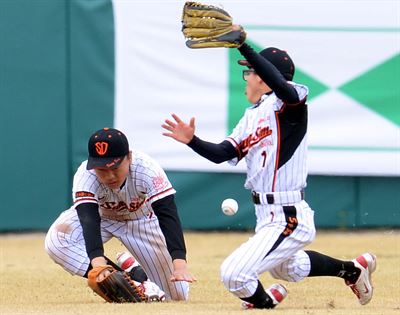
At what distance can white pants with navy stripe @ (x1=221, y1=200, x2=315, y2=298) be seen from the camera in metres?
5.88

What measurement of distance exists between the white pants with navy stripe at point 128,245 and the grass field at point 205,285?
0.67 ft

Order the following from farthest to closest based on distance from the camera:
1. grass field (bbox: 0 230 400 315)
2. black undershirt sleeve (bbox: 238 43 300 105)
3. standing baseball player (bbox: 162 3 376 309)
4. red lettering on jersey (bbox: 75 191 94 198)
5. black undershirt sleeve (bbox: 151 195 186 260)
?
1. red lettering on jersey (bbox: 75 191 94 198)
2. black undershirt sleeve (bbox: 151 195 186 260)
3. grass field (bbox: 0 230 400 315)
4. standing baseball player (bbox: 162 3 376 309)
5. black undershirt sleeve (bbox: 238 43 300 105)

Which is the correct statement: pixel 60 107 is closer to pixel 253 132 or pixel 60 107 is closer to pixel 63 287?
pixel 63 287

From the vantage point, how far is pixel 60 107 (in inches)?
428

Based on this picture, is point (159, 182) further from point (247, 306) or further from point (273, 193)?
point (247, 306)

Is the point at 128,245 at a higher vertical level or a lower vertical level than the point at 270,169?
lower

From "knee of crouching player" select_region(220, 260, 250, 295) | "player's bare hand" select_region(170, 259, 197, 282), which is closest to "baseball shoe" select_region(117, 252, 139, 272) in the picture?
"player's bare hand" select_region(170, 259, 197, 282)

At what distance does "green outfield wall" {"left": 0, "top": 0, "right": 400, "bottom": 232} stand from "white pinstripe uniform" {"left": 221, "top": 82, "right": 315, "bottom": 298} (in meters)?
4.69

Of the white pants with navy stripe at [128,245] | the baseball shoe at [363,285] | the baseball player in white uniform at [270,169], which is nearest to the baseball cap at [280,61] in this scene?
the baseball player in white uniform at [270,169]

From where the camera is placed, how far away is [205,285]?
787 cm

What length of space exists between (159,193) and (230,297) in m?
1.11

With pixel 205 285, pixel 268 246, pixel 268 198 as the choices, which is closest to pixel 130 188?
pixel 268 198

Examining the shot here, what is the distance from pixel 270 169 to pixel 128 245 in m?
1.29

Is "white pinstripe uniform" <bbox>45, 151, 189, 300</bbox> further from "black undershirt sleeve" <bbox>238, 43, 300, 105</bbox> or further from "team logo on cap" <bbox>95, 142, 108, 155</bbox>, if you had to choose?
"black undershirt sleeve" <bbox>238, 43, 300, 105</bbox>
